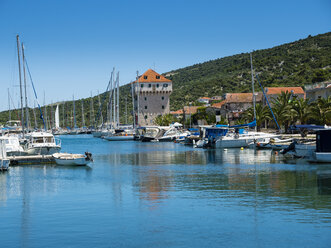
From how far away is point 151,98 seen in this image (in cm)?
11431

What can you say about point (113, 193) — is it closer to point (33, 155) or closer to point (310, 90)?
point (33, 155)

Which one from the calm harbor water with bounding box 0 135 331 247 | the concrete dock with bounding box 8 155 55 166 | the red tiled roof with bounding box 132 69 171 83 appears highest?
the red tiled roof with bounding box 132 69 171 83

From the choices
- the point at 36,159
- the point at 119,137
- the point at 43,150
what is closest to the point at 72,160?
the point at 36,159

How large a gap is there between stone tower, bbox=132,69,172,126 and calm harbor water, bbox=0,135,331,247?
78.4 m

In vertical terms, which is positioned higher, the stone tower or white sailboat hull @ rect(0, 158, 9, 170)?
the stone tower

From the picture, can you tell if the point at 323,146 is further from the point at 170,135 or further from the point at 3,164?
the point at 170,135

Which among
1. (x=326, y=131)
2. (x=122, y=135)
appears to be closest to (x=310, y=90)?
(x=122, y=135)

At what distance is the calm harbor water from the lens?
15.3 m

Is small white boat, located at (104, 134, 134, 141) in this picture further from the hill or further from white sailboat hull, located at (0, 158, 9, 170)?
white sailboat hull, located at (0, 158, 9, 170)

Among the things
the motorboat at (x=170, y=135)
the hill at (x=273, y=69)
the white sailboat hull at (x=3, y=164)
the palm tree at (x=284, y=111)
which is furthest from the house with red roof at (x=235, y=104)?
the white sailboat hull at (x=3, y=164)

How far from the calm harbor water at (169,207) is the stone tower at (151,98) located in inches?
3085

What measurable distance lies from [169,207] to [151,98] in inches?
3736

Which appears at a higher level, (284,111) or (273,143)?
(284,111)

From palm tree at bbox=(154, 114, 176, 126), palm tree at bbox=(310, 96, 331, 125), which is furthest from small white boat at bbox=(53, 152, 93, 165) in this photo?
palm tree at bbox=(154, 114, 176, 126)
